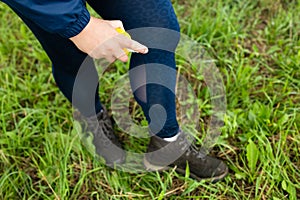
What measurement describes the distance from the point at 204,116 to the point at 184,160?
288 millimetres

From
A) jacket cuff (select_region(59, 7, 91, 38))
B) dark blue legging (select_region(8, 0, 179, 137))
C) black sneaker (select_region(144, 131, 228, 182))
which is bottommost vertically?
black sneaker (select_region(144, 131, 228, 182))

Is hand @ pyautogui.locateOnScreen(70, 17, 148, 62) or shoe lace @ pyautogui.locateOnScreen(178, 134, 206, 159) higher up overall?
hand @ pyautogui.locateOnScreen(70, 17, 148, 62)

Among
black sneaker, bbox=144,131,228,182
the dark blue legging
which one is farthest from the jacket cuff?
black sneaker, bbox=144,131,228,182

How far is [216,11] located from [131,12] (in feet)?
3.35

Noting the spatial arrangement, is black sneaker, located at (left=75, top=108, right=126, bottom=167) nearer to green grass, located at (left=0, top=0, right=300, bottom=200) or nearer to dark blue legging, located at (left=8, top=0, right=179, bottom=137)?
green grass, located at (left=0, top=0, right=300, bottom=200)

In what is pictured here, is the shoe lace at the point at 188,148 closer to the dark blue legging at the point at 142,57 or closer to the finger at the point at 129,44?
the dark blue legging at the point at 142,57

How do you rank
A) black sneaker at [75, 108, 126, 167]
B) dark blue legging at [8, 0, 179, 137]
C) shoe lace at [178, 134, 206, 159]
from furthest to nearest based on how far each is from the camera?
black sneaker at [75, 108, 126, 167] < shoe lace at [178, 134, 206, 159] < dark blue legging at [8, 0, 179, 137]

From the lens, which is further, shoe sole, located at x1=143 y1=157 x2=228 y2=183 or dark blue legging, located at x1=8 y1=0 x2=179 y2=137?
shoe sole, located at x1=143 y1=157 x2=228 y2=183

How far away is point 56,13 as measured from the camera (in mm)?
831

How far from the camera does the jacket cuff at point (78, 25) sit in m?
0.88

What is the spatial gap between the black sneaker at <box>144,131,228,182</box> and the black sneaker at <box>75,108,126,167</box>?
120 millimetres

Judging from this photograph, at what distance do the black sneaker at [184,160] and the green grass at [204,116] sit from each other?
0.03m

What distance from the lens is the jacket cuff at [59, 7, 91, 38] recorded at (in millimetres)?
880

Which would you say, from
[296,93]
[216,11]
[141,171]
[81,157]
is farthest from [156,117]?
[216,11]
